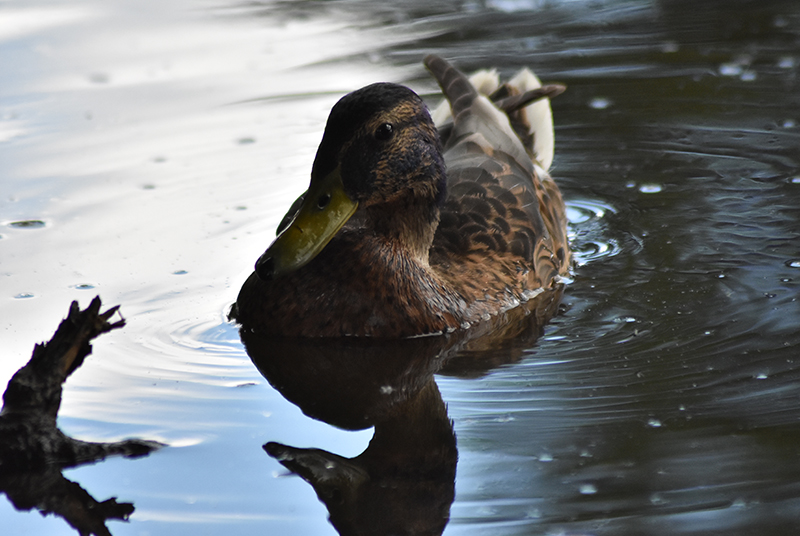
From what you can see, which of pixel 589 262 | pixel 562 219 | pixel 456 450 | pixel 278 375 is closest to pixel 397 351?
pixel 278 375

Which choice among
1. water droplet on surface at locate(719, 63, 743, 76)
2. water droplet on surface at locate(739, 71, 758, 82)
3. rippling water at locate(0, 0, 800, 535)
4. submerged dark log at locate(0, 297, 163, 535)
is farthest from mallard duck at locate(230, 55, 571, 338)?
water droplet on surface at locate(719, 63, 743, 76)

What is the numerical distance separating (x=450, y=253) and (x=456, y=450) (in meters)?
2.06

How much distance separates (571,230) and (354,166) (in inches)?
89.4

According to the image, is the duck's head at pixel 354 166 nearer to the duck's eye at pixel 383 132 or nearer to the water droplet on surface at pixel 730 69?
the duck's eye at pixel 383 132

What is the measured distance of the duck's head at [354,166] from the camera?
501 centimetres

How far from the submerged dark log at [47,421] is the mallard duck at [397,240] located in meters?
1.18

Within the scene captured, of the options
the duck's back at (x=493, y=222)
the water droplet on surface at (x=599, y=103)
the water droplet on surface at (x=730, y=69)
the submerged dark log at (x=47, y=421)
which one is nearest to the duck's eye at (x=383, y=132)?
the duck's back at (x=493, y=222)

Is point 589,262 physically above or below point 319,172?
below

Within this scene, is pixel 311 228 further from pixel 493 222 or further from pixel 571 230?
pixel 571 230

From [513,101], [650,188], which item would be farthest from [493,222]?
[650,188]

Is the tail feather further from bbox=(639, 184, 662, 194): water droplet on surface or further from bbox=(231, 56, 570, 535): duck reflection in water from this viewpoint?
bbox=(231, 56, 570, 535): duck reflection in water

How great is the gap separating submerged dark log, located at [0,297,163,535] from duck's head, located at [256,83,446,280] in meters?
1.17

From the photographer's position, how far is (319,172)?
5102 millimetres

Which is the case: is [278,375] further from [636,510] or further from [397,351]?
[636,510]
